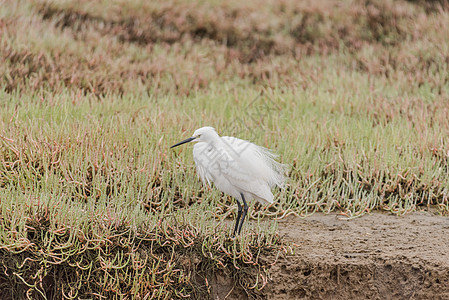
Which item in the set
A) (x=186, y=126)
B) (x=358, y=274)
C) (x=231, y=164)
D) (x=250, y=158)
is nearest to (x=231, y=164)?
(x=231, y=164)

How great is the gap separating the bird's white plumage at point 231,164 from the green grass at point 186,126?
0.34m

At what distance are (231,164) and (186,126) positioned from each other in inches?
60.8

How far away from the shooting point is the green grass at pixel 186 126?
334 centimetres

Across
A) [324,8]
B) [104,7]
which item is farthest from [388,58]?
[104,7]

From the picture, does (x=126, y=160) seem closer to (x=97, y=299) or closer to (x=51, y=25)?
(x=97, y=299)

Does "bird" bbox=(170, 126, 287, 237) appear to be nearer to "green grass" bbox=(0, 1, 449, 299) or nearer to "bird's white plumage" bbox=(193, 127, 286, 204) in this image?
"bird's white plumage" bbox=(193, 127, 286, 204)

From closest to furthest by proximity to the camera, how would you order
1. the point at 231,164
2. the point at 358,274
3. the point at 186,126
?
1. the point at 231,164
2. the point at 358,274
3. the point at 186,126

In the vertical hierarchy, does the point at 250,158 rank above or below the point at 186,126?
above

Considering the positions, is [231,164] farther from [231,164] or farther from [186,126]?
[186,126]

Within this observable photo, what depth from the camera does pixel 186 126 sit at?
4.71 meters

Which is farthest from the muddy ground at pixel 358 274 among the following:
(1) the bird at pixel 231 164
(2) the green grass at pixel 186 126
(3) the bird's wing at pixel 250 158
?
(3) the bird's wing at pixel 250 158

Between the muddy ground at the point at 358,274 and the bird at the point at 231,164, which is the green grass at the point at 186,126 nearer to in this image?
the muddy ground at the point at 358,274

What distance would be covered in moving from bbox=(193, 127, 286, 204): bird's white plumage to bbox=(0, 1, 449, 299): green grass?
1.11 ft

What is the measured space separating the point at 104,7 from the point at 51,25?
47.3 inches
